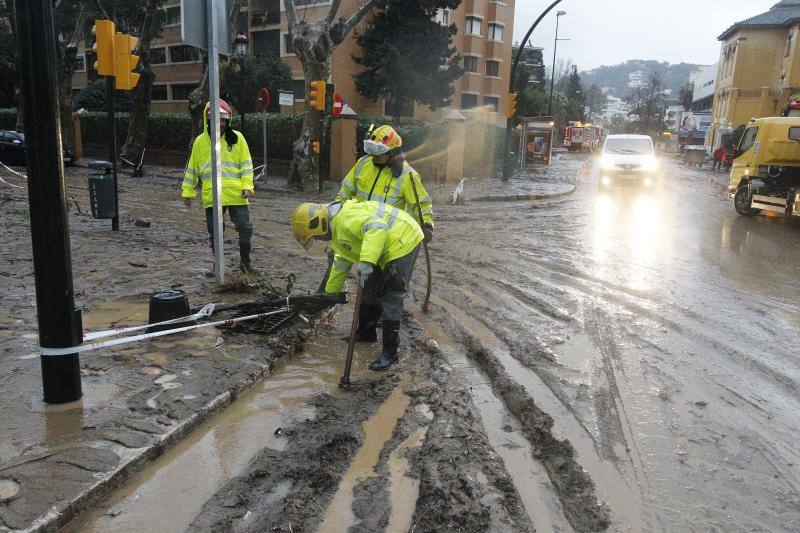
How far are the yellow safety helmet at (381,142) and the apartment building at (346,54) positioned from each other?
78.5ft

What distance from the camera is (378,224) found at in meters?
4.35

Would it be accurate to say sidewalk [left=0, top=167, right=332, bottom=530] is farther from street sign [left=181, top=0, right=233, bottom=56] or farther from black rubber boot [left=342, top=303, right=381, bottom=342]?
street sign [left=181, top=0, right=233, bottom=56]

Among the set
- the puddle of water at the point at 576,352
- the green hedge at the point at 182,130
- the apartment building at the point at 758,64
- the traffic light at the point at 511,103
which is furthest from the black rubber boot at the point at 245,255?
the apartment building at the point at 758,64

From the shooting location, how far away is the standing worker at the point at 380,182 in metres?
5.52

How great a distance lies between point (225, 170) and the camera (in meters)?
6.59

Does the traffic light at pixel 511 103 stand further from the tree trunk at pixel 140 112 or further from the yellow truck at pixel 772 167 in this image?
the tree trunk at pixel 140 112

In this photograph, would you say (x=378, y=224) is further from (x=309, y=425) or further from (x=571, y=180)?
(x=571, y=180)

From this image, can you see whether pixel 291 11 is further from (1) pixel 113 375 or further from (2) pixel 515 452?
(2) pixel 515 452

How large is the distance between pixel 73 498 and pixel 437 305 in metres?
4.44

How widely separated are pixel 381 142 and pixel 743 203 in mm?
12700

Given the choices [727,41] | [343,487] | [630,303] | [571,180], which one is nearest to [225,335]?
[343,487]

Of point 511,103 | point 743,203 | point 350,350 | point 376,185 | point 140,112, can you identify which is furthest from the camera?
point 140,112

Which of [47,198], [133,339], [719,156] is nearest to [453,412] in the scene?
[133,339]

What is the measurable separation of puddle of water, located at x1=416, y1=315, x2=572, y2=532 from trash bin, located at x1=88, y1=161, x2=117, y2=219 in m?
6.91
